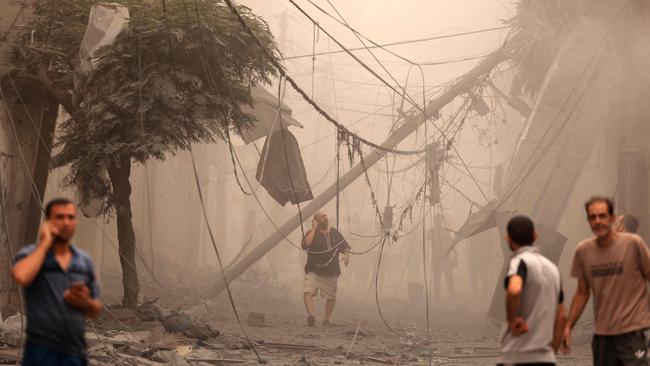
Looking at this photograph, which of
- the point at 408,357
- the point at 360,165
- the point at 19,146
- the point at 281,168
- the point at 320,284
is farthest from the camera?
the point at 360,165

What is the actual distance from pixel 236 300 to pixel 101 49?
1093 centimetres

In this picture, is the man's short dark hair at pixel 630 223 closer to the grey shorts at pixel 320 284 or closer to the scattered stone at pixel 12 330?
the scattered stone at pixel 12 330

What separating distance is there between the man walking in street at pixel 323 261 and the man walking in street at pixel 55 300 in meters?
9.99

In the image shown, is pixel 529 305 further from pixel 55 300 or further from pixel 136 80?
pixel 136 80

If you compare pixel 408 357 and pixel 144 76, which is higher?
pixel 144 76

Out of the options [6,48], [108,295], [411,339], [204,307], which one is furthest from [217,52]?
[108,295]

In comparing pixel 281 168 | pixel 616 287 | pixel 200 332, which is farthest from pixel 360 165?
pixel 616 287

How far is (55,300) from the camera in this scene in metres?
4.16

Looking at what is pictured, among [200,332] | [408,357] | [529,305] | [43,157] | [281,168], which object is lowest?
[408,357]

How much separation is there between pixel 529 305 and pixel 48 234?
2265 millimetres

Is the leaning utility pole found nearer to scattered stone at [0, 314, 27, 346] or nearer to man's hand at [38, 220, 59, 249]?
scattered stone at [0, 314, 27, 346]

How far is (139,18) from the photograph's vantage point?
11.8m

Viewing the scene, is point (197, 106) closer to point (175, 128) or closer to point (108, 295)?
point (175, 128)

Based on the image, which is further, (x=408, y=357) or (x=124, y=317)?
(x=124, y=317)
